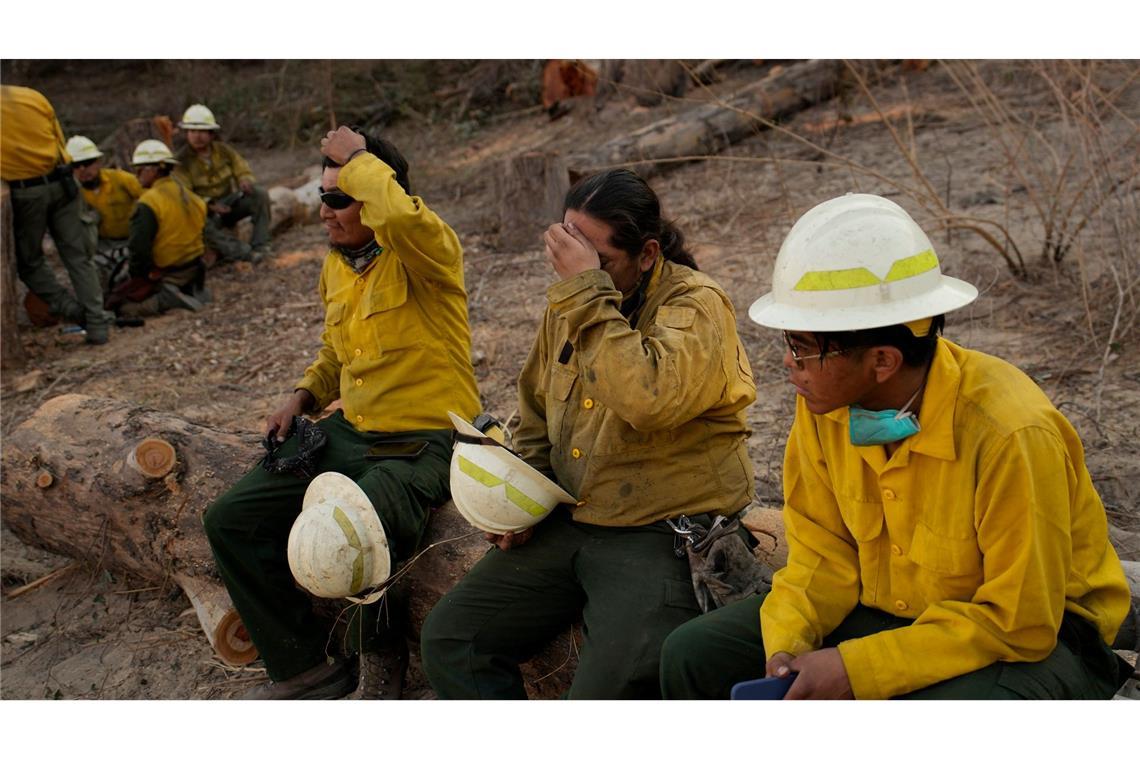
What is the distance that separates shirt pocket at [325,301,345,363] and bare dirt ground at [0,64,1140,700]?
1174mm

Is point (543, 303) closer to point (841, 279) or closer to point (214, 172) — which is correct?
point (214, 172)

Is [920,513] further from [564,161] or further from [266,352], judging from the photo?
[564,161]

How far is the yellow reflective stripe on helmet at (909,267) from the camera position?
2162 millimetres

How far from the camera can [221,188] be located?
998 centimetres

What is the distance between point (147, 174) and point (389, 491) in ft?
22.5

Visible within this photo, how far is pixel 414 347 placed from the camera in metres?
3.59

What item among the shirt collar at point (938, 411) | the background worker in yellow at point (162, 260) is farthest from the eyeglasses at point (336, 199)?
the background worker in yellow at point (162, 260)

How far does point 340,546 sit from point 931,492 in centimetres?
170

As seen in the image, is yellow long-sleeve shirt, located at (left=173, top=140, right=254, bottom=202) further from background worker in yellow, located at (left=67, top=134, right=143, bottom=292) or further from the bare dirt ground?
the bare dirt ground

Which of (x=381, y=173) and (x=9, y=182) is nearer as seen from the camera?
(x=381, y=173)

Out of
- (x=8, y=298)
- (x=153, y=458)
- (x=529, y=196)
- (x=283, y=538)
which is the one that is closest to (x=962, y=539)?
(x=283, y=538)

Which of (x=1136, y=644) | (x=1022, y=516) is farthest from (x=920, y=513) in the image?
(x=1136, y=644)

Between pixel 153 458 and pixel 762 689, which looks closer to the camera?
pixel 762 689

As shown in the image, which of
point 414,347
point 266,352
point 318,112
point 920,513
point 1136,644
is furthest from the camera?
point 318,112
